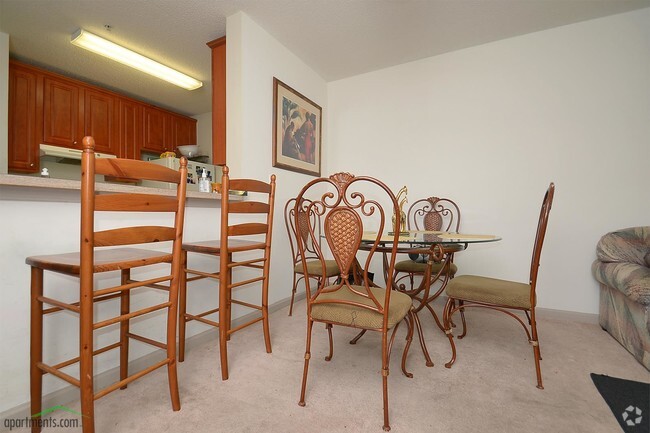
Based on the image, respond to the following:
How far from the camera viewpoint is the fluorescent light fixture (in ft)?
9.22

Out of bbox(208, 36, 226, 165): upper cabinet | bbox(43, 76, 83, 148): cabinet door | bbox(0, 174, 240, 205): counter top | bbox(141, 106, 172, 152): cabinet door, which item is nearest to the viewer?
bbox(0, 174, 240, 205): counter top

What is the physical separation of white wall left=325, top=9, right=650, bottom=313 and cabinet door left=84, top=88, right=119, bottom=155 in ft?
11.8

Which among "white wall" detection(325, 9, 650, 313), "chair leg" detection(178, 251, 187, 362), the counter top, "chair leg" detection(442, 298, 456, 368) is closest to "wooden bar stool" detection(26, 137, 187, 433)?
the counter top

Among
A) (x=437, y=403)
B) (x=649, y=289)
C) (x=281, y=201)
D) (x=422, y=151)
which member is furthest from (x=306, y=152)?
(x=649, y=289)

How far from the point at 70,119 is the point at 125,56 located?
1.24m

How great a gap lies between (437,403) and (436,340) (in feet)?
2.54

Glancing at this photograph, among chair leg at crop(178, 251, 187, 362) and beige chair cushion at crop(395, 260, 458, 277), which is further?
beige chair cushion at crop(395, 260, 458, 277)

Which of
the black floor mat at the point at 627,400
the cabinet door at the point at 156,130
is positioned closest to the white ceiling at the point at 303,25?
the cabinet door at the point at 156,130

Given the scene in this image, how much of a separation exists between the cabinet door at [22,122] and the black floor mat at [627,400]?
5.19m

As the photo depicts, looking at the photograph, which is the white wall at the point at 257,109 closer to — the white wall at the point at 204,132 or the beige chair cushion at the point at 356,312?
the beige chair cushion at the point at 356,312

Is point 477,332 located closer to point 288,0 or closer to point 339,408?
point 339,408

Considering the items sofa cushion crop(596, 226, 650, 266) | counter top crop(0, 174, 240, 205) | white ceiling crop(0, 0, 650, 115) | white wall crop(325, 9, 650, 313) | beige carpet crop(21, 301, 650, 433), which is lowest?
beige carpet crop(21, 301, 650, 433)

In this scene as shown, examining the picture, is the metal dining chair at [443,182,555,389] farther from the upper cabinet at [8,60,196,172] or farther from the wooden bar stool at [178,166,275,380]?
the upper cabinet at [8,60,196,172]

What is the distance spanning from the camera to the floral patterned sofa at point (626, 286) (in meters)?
1.81
